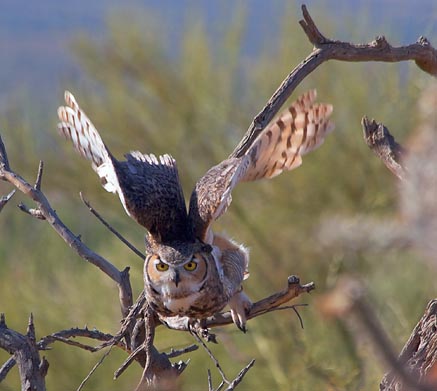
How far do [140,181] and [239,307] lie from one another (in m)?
0.38

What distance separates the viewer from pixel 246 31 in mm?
6625

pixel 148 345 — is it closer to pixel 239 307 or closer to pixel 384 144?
pixel 239 307

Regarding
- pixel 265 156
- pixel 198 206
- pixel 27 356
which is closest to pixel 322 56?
pixel 265 156

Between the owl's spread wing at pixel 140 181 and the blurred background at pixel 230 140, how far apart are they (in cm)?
379

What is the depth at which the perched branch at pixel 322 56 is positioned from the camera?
199 cm

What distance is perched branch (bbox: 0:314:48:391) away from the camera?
5.44 ft

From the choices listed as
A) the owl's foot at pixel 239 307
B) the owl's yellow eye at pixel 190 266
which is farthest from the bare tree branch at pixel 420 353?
the owl's yellow eye at pixel 190 266

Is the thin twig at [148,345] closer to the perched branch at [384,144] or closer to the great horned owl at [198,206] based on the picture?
the great horned owl at [198,206]

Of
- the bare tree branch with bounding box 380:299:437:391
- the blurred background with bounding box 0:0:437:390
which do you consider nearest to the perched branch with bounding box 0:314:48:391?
the bare tree branch with bounding box 380:299:437:391

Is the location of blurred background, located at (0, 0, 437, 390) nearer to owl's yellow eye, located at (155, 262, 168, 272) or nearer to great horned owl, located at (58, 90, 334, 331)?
great horned owl, located at (58, 90, 334, 331)

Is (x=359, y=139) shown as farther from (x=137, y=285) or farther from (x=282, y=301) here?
(x=282, y=301)

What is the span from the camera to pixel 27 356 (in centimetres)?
167

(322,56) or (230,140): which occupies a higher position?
(230,140)

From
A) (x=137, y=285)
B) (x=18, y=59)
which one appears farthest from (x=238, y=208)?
(x=18, y=59)
